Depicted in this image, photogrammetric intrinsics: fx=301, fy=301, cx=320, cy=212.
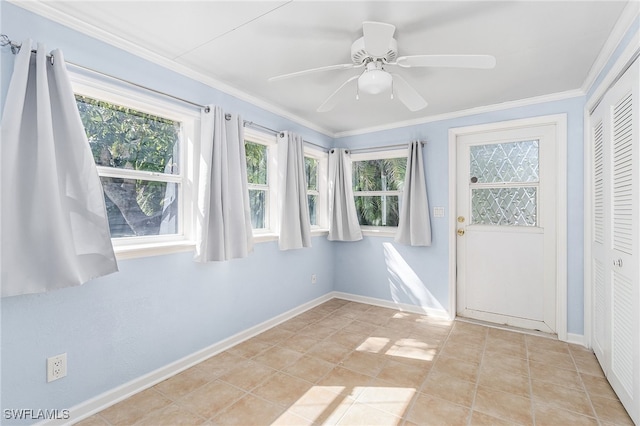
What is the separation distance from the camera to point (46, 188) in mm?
1562

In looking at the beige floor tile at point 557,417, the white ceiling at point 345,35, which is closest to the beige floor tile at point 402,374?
the beige floor tile at point 557,417

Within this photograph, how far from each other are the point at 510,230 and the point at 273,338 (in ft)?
8.75

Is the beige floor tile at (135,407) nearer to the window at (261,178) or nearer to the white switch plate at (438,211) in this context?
the window at (261,178)

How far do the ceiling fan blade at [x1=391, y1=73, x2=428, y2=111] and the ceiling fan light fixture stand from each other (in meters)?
0.10

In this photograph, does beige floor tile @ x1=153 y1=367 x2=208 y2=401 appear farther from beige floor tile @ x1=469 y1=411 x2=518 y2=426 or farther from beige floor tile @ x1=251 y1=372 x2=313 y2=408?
beige floor tile @ x1=469 y1=411 x2=518 y2=426

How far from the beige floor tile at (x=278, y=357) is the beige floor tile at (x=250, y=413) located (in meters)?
0.42

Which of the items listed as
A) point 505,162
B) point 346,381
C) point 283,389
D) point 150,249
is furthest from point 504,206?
point 150,249

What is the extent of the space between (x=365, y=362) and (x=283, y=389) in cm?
73

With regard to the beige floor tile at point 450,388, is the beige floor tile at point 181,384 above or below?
above

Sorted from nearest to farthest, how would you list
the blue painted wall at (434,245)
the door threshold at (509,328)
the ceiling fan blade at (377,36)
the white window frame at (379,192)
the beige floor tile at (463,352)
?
the ceiling fan blade at (377,36)
the beige floor tile at (463,352)
the blue painted wall at (434,245)
the door threshold at (509,328)
the white window frame at (379,192)

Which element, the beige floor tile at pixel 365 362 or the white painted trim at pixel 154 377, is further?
the beige floor tile at pixel 365 362

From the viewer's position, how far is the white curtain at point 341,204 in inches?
154

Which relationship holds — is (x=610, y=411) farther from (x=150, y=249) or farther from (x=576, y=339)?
(x=150, y=249)

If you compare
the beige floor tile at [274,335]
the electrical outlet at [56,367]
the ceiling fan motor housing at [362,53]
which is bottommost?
the beige floor tile at [274,335]
